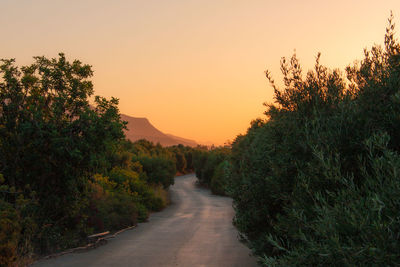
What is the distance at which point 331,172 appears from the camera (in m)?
5.12

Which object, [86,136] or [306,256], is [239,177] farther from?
[86,136]

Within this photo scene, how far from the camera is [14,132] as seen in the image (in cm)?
1385

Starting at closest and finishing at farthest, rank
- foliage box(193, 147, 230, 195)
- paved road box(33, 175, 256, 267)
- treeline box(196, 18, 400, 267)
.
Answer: treeline box(196, 18, 400, 267), paved road box(33, 175, 256, 267), foliage box(193, 147, 230, 195)

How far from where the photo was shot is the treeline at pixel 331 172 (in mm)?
4219

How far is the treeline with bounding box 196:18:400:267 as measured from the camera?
4.22 m

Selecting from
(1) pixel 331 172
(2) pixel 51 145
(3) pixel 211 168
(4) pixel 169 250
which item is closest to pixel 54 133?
(2) pixel 51 145

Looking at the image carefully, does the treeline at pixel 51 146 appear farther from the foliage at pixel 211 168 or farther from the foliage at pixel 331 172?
the foliage at pixel 211 168

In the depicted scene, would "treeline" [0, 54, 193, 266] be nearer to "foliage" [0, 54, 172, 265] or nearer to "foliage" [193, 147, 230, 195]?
"foliage" [0, 54, 172, 265]

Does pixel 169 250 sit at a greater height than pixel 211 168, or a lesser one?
lesser

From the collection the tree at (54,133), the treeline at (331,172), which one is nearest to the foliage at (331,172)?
the treeline at (331,172)

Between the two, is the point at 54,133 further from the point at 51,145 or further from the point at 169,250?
the point at 169,250

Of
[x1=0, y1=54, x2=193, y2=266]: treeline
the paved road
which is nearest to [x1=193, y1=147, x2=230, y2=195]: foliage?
Result: the paved road

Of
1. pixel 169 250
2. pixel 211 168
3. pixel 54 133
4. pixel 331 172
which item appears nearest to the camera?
pixel 331 172

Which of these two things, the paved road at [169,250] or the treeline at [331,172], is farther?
the paved road at [169,250]
